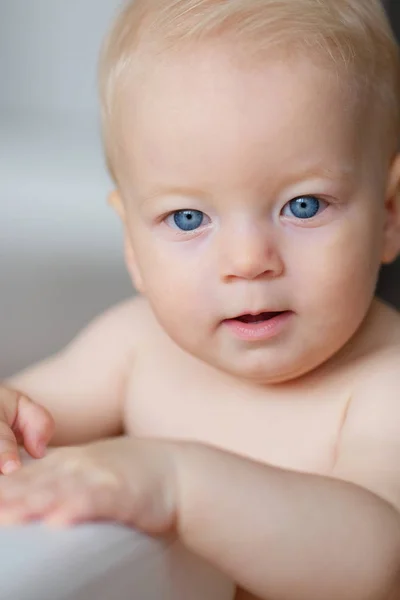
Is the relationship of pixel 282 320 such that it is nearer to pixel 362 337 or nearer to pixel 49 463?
pixel 362 337

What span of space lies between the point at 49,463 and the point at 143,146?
1.00 ft

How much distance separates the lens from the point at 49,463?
2.19 ft

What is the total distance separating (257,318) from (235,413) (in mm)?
147

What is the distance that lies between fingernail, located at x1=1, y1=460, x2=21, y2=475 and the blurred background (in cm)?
52

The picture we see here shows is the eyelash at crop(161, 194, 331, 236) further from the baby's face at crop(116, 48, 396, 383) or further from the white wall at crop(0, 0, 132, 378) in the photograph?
the white wall at crop(0, 0, 132, 378)

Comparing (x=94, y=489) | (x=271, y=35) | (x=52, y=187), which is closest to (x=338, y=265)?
(x=271, y=35)

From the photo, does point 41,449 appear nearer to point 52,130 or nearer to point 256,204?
point 256,204

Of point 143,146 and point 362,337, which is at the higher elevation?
point 143,146

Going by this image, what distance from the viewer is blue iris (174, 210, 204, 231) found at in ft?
2.75

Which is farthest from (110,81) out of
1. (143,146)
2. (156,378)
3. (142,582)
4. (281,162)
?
(142,582)

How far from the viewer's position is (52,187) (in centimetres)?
144

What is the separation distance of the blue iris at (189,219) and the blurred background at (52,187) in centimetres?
48

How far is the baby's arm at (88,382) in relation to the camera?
3.46 feet

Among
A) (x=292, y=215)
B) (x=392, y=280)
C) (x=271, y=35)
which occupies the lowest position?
(x=392, y=280)
